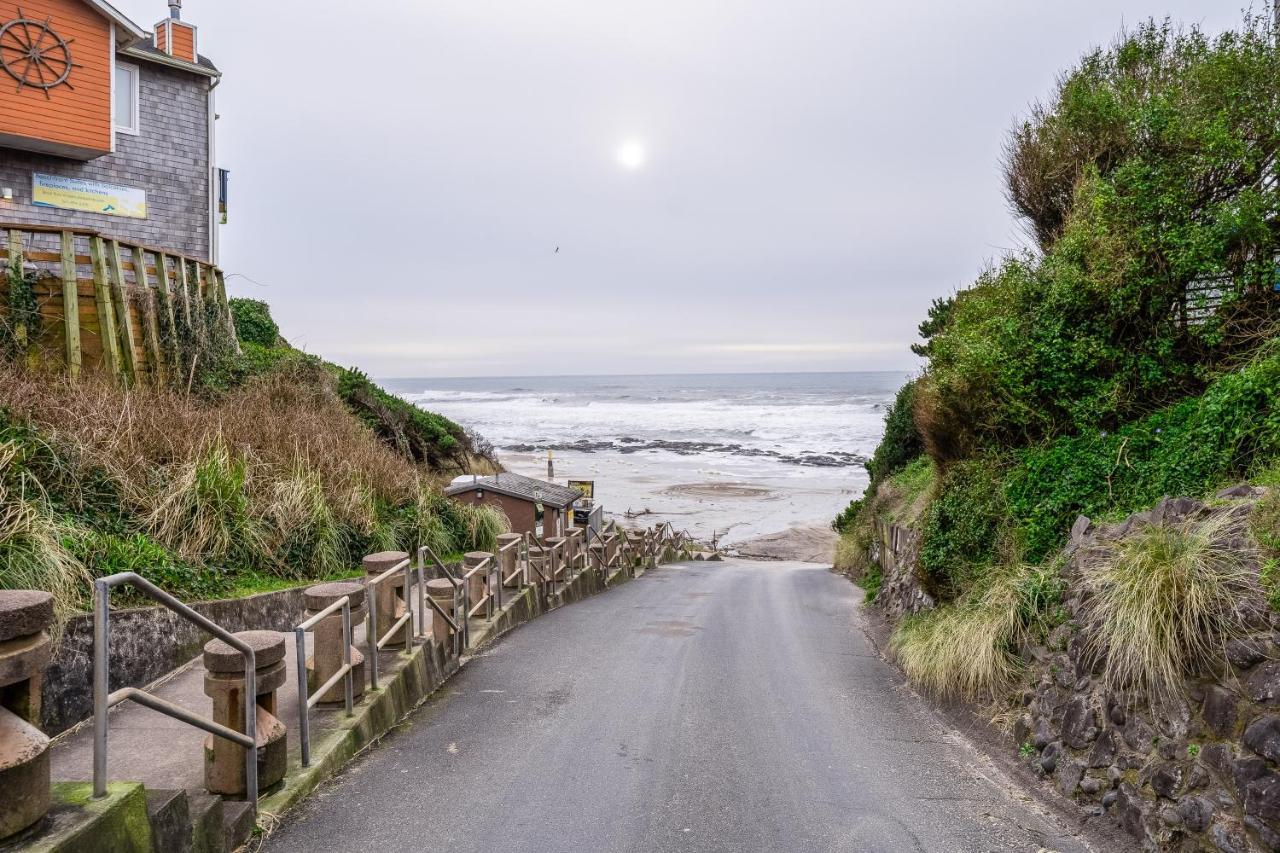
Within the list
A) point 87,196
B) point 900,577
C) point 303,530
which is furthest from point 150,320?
point 900,577

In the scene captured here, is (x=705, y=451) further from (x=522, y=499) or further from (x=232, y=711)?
(x=232, y=711)

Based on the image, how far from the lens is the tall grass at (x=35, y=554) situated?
515 centimetres

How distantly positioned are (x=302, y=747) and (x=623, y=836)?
75.1 inches

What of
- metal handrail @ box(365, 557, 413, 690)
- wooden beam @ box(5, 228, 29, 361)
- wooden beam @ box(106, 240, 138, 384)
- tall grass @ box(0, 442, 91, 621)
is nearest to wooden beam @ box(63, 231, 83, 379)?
wooden beam @ box(5, 228, 29, 361)

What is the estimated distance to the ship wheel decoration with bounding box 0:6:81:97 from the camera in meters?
14.9

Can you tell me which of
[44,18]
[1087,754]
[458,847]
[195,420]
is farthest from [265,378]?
[1087,754]

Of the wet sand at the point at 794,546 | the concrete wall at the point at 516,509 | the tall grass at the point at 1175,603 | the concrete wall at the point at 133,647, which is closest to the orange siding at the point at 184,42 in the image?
the concrete wall at the point at 516,509

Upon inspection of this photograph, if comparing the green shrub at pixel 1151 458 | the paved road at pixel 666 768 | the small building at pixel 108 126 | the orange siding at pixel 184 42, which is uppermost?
the orange siding at pixel 184 42

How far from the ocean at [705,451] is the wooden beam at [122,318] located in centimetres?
2341

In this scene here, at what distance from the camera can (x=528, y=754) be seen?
532cm

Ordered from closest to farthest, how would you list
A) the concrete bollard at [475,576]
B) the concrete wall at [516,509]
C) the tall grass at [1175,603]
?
the tall grass at [1175,603] < the concrete bollard at [475,576] < the concrete wall at [516,509]

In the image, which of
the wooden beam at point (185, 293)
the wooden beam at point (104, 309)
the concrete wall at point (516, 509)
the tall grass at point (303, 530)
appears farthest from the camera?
the concrete wall at point (516, 509)

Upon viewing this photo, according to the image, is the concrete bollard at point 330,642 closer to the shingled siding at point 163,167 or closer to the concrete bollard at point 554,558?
the concrete bollard at point 554,558

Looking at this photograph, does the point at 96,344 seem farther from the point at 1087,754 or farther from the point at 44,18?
the point at 1087,754
